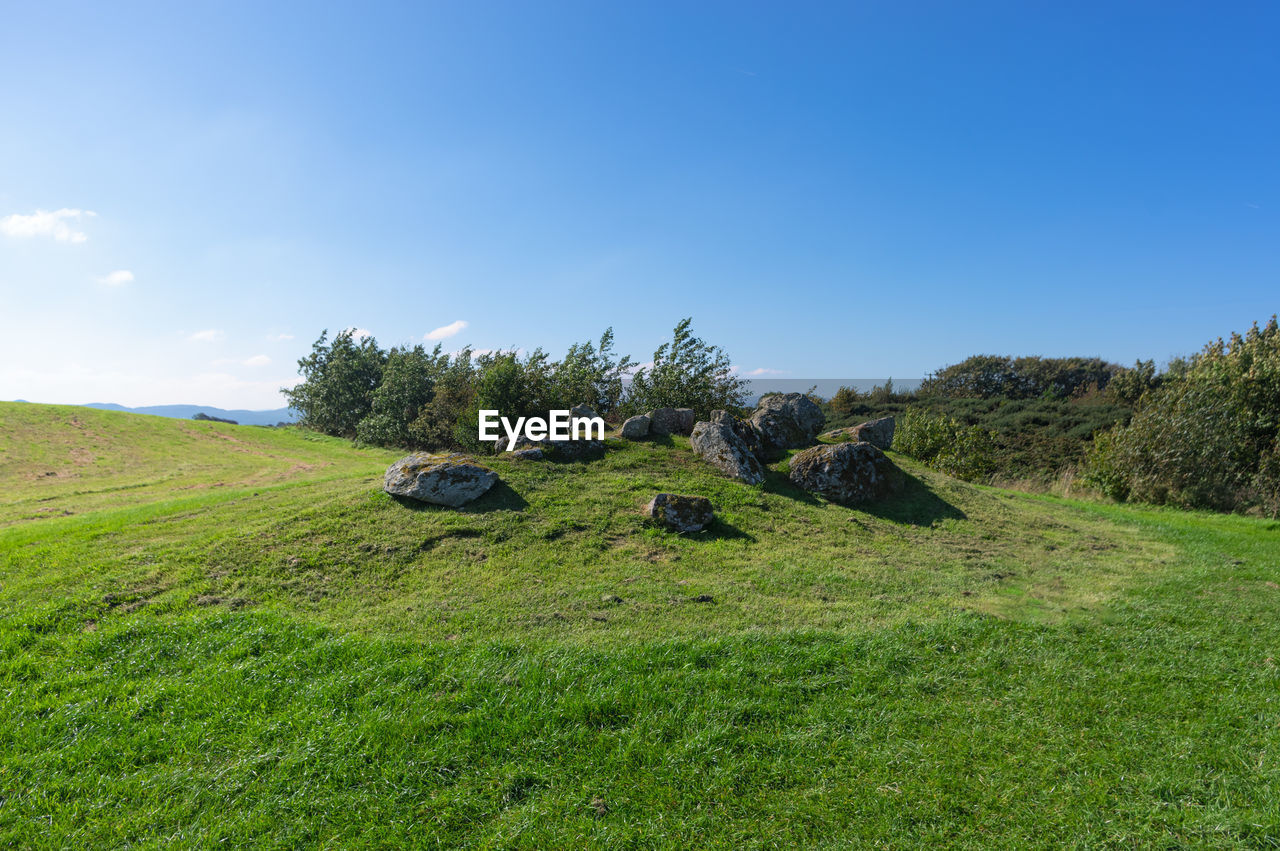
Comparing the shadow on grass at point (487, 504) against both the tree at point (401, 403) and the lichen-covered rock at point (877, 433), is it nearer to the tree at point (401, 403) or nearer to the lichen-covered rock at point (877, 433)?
the lichen-covered rock at point (877, 433)

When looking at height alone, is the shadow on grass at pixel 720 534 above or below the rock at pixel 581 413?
below

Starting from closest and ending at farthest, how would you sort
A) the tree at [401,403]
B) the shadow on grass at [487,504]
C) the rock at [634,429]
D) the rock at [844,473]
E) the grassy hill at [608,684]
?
the grassy hill at [608,684] → the shadow on grass at [487,504] → the rock at [844,473] → the rock at [634,429] → the tree at [401,403]

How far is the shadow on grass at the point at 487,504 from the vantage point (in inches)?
365

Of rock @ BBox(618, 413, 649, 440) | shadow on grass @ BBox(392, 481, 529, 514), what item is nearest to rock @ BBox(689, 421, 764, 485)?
rock @ BBox(618, 413, 649, 440)

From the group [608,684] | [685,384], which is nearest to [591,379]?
[685,384]

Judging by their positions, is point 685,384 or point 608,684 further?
point 685,384

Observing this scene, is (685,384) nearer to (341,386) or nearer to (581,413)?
(581,413)

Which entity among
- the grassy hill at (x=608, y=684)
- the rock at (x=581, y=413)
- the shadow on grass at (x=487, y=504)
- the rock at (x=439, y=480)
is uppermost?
the rock at (x=581, y=413)

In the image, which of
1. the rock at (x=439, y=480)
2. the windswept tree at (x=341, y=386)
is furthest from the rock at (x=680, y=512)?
the windswept tree at (x=341, y=386)

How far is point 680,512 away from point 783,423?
5789 mm

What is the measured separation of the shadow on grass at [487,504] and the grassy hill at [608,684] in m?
0.09

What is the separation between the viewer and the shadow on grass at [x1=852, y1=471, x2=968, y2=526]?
11.1 m

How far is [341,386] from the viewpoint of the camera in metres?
34.4

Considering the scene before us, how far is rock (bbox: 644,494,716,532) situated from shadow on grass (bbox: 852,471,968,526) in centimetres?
398
